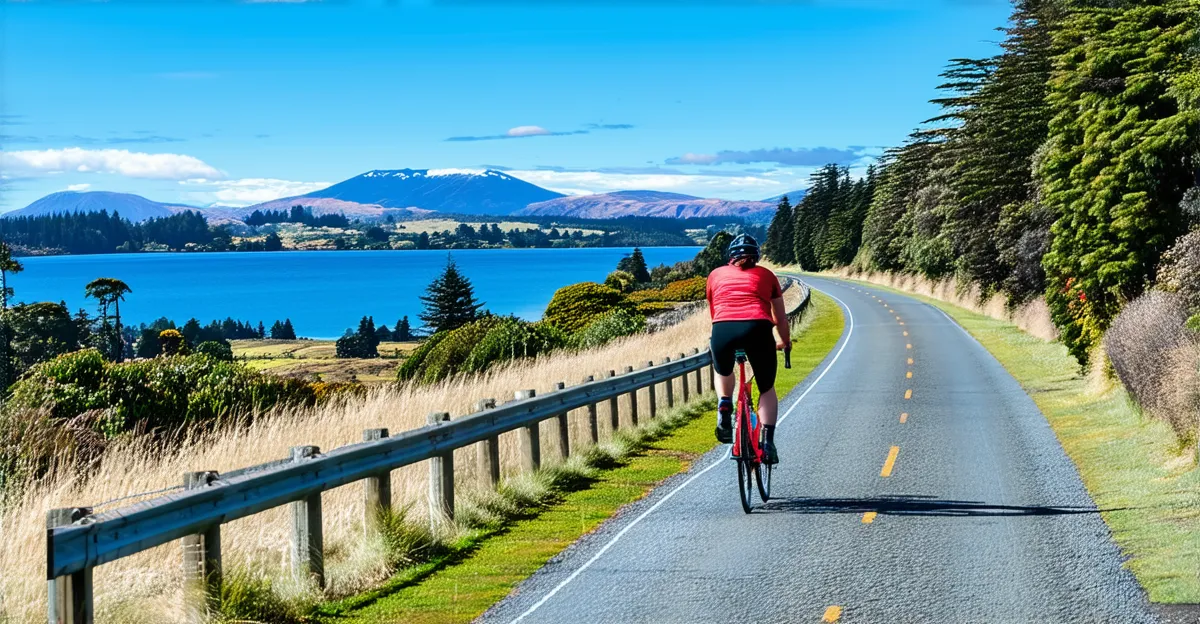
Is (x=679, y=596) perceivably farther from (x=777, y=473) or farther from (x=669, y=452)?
(x=669, y=452)

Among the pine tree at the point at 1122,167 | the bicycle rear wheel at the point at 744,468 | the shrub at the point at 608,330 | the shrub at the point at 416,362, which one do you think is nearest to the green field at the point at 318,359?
the shrub at the point at 416,362

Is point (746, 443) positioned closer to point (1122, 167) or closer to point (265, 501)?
point (265, 501)

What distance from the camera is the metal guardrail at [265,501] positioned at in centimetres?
528

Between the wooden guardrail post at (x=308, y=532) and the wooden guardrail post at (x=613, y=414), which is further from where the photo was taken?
Result: the wooden guardrail post at (x=613, y=414)

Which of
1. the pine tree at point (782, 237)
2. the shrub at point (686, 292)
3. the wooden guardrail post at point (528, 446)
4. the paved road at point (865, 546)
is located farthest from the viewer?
the pine tree at point (782, 237)

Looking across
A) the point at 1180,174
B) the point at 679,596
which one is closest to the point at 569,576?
the point at 679,596

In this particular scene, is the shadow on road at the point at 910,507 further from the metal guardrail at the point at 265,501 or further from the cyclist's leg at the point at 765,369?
the metal guardrail at the point at 265,501

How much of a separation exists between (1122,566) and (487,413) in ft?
18.3

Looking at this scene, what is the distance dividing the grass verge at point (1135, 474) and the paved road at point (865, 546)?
0.22 m

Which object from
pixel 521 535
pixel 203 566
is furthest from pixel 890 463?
pixel 203 566

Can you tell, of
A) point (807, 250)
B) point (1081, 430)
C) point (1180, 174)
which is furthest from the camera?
point (807, 250)

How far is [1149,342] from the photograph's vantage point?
14.8 metres

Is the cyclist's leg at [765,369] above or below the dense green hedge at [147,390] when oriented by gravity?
above

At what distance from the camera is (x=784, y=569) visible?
783 cm
